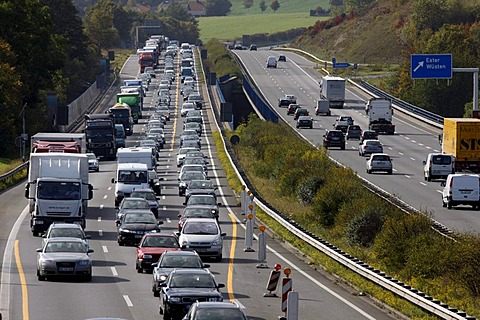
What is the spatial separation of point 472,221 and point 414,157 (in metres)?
34.5

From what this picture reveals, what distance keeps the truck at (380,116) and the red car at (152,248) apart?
69.0 m

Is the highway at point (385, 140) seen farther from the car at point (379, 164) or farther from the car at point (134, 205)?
the car at point (134, 205)

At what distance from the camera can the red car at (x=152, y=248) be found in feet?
121

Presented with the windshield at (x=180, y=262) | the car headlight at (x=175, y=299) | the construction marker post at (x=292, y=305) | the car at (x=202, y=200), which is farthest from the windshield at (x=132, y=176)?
the construction marker post at (x=292, y=305)

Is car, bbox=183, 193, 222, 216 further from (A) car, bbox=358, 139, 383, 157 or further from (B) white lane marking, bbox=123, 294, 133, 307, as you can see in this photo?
(A) car, bbox=358, 139, 383, 157

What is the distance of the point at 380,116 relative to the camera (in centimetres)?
10644

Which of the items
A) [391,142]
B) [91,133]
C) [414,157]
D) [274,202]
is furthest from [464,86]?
[274,202]

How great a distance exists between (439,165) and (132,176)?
18889mm

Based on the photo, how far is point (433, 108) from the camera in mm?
132500

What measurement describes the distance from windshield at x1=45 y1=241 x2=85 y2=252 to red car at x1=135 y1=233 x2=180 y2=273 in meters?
2.05

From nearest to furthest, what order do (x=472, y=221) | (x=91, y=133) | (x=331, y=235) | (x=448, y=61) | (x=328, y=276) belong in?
(x=328, y=276) → (x=331, y=235) → (x=472, y=221) → (x=448, y=61) → (x=91, y=133)

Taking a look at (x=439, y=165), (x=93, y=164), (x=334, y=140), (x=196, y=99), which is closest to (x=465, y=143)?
(x=439, y=165)

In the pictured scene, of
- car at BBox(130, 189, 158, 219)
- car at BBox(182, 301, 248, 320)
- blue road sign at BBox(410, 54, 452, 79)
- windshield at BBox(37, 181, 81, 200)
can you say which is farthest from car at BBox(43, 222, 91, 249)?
blue road sign at BBox(410, 54, 452, 79)

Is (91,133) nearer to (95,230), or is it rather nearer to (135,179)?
(135,179)
